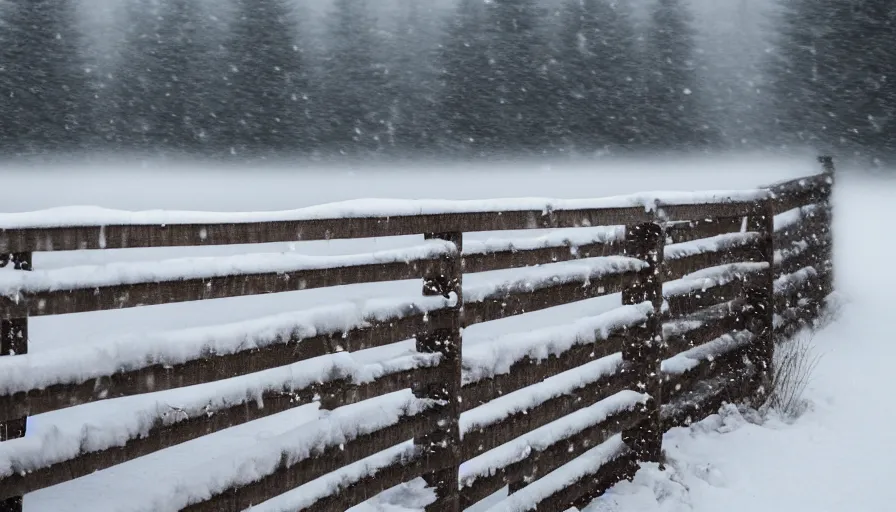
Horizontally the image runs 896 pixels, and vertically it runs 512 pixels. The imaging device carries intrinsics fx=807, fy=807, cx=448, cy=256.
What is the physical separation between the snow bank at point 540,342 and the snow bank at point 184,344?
0.52m

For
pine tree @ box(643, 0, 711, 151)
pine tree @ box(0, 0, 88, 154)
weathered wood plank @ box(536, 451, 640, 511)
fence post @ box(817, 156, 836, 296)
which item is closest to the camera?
weathered wood plank @ box(536, 451, 640, 511)

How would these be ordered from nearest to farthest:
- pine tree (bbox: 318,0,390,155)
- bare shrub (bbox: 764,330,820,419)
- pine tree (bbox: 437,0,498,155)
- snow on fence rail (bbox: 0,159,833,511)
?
snow on fence rail (bbox: 0,159,833,511)
bare shrub (bbox: 764,330,820,419)
pine tree (bbox: 437,0,498,155)
pine tree (bbox: 318,0,390,155)

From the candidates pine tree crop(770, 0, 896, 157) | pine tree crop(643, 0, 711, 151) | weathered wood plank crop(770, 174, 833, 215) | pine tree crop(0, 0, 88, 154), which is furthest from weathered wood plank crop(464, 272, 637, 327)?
pine tree crop(643, 0, 711, 151)

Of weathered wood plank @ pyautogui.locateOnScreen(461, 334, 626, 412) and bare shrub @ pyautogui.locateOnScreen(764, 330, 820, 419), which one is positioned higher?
weathered wood plank @ pyautogui.locateOnScreen(461, 334, 626, 412)

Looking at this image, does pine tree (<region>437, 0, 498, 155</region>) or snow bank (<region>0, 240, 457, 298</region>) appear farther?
pine tree (<region>437, 0, 498, 155</region>)

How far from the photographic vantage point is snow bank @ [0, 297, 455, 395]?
1.95 m

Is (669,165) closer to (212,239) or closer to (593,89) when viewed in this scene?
(593,89)

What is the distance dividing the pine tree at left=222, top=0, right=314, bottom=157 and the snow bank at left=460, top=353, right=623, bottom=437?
4315 cm

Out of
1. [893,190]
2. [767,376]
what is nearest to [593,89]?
[893,190]

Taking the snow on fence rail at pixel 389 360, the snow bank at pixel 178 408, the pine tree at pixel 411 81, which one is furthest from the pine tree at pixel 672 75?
the snow bank at pixel 178 408

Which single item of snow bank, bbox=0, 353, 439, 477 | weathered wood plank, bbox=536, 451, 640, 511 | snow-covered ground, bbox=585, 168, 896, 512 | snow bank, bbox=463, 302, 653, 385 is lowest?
snow-covered ground, bbox=585, 168, 896, 512

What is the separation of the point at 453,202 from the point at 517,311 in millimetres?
765

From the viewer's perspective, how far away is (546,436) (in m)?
4.00

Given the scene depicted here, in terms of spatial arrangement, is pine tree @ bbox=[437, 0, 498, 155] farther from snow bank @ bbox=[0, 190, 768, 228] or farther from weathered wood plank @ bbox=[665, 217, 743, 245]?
snow bank @ bbox=[0, 190, 768, 228]
